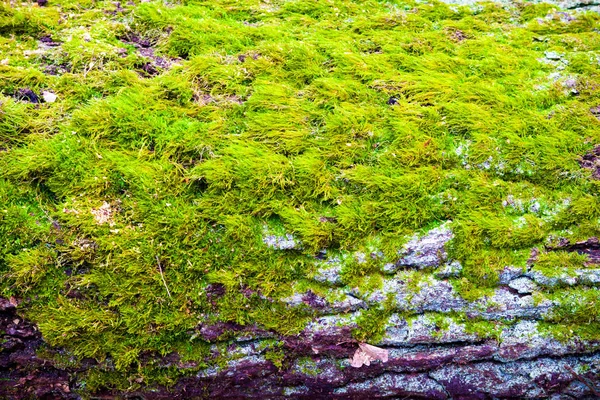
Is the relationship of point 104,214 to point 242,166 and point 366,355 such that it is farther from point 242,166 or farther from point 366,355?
point 366,355

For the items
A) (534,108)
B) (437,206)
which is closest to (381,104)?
(437,206)

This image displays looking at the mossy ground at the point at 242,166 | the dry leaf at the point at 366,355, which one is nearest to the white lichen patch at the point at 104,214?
the mossy ground at the point at 242,166

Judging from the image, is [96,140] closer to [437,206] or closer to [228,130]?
[228,130]

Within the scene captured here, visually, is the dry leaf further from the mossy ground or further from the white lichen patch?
the white lichen patch

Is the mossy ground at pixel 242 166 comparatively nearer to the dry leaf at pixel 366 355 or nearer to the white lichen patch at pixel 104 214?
the white lichen patch at pixel 104 214

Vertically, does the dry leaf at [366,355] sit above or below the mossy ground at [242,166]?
below
